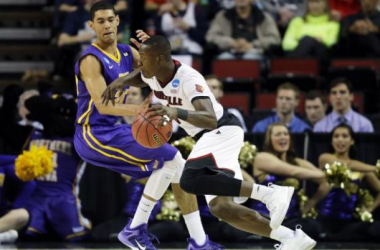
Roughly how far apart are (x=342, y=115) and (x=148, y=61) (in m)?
4.40

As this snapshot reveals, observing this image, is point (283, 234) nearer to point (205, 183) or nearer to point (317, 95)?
point (205, 183)

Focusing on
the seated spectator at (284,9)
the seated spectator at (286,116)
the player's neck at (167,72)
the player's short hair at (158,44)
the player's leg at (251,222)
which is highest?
the seated spectator at (284,9)

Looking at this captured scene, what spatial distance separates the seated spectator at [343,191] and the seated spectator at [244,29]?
3.28 m

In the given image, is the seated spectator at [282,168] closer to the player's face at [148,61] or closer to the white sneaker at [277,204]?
the white sneaker at [277,204]

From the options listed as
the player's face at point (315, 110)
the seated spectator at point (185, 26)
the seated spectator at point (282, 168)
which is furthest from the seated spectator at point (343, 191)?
the seated spectator at point (185, 26)

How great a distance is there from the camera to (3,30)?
1491cm

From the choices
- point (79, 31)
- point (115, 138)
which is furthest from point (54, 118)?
point (79, 31)

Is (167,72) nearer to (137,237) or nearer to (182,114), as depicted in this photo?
(182,114)

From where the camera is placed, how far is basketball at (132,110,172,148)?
732 cm

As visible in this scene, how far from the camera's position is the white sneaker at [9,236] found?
943 centimetres

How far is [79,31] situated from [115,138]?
5.75 metres

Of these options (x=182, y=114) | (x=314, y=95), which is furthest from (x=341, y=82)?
(x=182, y=114)

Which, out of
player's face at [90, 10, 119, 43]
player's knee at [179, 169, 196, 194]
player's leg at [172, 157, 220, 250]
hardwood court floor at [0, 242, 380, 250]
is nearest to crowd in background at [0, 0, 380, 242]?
hardwood court floor at [0, 242, 380, 250]

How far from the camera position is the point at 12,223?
9.64m
